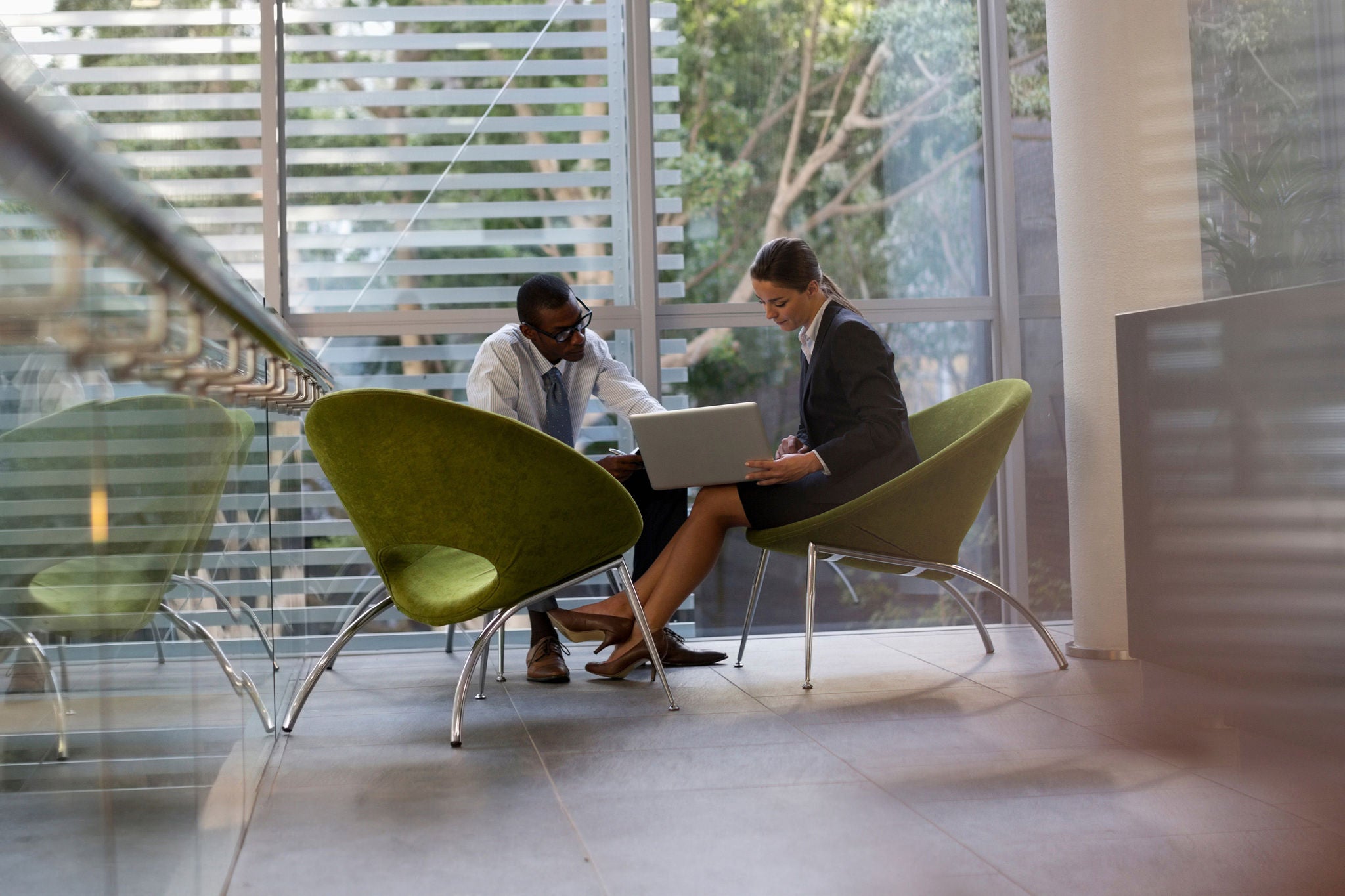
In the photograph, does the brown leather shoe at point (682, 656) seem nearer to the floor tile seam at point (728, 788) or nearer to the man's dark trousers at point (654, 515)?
the man's dark trousers at point (654, 515)

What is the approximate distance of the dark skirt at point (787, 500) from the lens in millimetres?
3113

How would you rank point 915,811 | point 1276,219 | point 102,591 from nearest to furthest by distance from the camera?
point 102,591, point 915,811, point 1276,219

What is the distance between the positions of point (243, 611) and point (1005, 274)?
3.14 meters

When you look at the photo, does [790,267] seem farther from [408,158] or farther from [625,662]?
[408,158]

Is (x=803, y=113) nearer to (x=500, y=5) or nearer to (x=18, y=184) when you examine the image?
(x=500, y=5)

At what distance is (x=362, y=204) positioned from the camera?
3963 mm

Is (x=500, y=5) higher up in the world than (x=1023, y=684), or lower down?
higher up

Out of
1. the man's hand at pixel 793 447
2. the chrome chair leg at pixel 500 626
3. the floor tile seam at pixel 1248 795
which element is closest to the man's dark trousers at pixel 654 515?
the man's hand at pixel 793 447

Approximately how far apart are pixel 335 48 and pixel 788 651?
251cm

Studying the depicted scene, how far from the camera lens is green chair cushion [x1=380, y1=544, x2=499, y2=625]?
2506 mm

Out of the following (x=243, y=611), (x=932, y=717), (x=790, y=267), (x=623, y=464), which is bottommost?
(x=932, y=717)

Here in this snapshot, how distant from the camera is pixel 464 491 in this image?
240 cm

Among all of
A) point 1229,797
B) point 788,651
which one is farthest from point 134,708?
point 788,651

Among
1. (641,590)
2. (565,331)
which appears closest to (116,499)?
(641,590)
